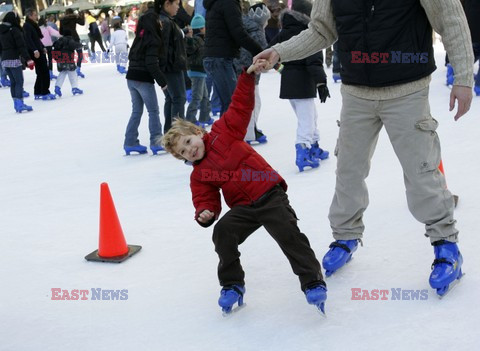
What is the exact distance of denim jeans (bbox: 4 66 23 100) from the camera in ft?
33.7

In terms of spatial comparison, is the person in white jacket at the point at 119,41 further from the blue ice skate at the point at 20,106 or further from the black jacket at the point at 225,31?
the black jacket at the point at 225,31

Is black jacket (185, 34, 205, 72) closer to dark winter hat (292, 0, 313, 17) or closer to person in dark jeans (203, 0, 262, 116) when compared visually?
person in dark jeans (203, 0, 262, 116)

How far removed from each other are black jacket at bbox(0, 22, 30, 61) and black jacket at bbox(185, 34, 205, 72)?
393 centimetres

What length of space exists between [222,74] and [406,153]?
3779mm

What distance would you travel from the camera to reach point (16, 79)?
10.4 meters

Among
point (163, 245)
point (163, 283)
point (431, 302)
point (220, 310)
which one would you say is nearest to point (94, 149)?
point (163, 245)

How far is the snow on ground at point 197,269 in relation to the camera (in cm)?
277

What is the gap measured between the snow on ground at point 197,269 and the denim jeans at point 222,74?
0.74 meters

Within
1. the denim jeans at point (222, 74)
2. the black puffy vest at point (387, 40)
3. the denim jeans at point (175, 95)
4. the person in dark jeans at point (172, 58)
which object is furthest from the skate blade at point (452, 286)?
the denim jeans at point (175, 95)

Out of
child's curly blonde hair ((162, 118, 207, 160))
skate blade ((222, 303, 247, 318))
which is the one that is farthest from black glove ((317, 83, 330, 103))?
skate blade ((222, 303, 247, 318))

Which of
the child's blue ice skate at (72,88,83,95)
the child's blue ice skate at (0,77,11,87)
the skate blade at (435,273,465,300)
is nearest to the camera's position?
the skate blade at (435,273,465,300)

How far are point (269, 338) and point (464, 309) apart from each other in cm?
90

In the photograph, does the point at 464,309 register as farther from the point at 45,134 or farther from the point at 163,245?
the point at 45,134

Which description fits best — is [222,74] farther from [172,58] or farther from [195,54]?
[195,54]
